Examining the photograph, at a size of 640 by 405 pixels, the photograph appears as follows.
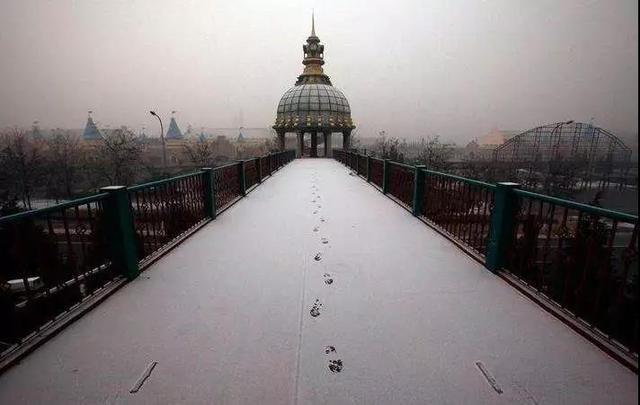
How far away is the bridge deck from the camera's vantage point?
92.7 inches

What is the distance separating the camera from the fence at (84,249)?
116 inches

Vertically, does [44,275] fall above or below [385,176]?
below

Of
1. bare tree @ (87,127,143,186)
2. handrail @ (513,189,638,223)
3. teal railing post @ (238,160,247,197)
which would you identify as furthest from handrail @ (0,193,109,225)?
bare tree @ (87,127,143,186)

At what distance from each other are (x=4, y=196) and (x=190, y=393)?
38738 mm

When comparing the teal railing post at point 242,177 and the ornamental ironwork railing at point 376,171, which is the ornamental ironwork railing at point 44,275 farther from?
the ornamental ironwork railing at point 376,171

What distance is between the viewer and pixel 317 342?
2.87 metres

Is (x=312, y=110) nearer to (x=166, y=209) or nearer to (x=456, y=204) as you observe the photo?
(x=456, y=204)

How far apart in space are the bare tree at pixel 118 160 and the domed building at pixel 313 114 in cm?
2188

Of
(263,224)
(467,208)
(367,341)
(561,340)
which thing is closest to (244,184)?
(263,224)

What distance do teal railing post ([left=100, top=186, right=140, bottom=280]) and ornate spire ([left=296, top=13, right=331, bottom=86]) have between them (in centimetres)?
4058

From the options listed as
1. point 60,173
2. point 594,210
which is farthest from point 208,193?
point 60,173

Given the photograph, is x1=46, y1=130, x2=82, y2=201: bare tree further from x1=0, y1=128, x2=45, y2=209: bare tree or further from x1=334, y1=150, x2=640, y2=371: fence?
x1=334, y1=150, x2=640, y2=371: fence

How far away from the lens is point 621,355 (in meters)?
2.62

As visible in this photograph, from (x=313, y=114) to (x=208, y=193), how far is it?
101 feet
